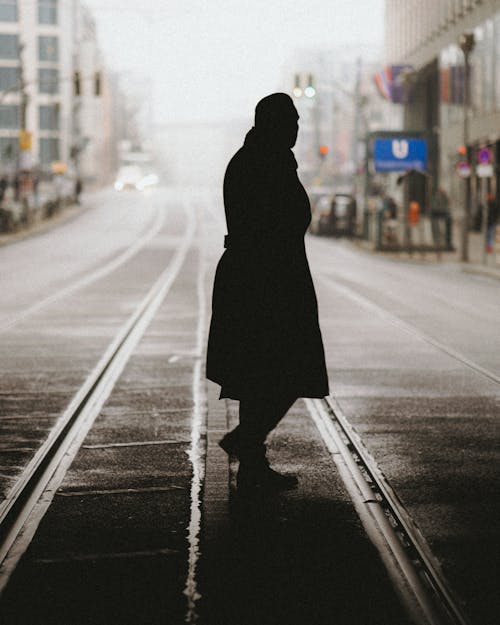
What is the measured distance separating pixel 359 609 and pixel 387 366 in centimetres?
720

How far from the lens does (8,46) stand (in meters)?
134

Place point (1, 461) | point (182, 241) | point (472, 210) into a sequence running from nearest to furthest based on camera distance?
1. point (1, 461)
2. point (182, 241)
3. point (472, 210)

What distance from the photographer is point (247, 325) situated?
19.8ft

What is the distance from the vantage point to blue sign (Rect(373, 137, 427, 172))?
47500 millimetres

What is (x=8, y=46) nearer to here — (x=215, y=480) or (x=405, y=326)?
(x=405, y=326)

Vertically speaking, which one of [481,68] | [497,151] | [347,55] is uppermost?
[347,55]

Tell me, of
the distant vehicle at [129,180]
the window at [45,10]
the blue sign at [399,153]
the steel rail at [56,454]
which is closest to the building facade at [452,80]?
the blue sign at [399,153]

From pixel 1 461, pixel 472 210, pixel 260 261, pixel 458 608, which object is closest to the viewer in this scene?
pixel 458 608

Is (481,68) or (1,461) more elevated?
(481,68)

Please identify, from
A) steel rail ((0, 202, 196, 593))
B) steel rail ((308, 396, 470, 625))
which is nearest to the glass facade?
steel rail ((0, 202, 196, 593))

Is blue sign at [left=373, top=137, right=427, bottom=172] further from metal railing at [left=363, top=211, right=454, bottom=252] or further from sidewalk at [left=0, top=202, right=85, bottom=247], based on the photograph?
sidewalk at [left=0, top=202, right=85, bottom=247]

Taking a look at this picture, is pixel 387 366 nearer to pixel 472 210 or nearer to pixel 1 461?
pixel 1 461

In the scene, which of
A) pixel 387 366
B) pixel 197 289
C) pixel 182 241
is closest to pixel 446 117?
pixel 182 241

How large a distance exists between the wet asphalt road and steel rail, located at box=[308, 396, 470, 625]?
76 millimetres
